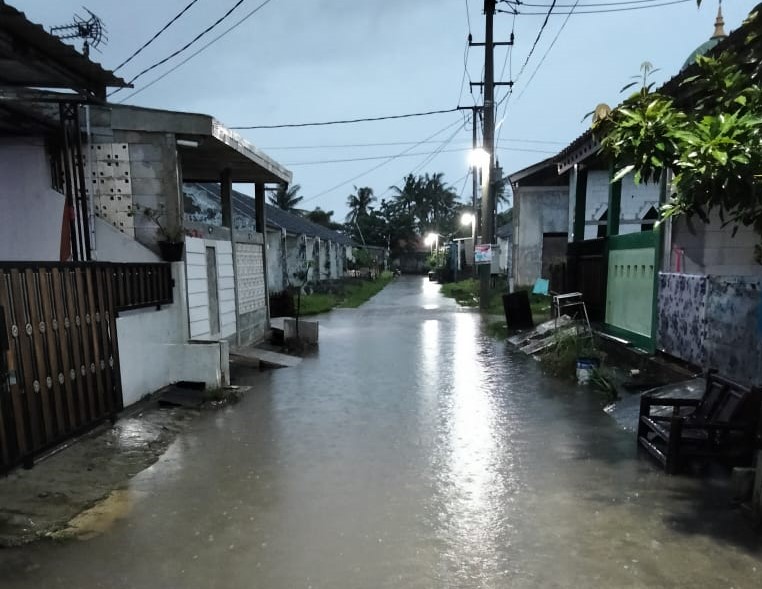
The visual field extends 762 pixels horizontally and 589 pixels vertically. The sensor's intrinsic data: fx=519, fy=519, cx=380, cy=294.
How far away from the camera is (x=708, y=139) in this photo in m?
3.54

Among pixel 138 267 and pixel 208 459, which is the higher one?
pixel 138 267

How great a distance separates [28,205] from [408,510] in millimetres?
7110

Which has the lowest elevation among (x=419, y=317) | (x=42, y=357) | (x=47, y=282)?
(x=419, y=317)

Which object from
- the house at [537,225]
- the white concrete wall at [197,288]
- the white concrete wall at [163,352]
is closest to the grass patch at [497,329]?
the house at [537,225]

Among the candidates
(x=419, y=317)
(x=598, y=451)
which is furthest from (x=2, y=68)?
(x=419, y=317)

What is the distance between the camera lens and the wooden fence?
4191 mm

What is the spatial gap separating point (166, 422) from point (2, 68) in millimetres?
4072

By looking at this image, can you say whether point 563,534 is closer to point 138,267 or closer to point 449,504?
point 449,504

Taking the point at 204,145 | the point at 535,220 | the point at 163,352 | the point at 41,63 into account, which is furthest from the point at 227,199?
the point at 535,220

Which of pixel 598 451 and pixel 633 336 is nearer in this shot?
pixel 598 451

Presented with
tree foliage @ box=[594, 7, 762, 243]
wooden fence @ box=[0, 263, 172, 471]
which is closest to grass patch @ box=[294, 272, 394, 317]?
wooden fence @ box=[0, 263, 172, 471]

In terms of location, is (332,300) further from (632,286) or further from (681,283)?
(681,283)

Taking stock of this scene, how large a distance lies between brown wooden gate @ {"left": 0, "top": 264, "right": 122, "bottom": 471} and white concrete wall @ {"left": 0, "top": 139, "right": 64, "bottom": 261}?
278 centimetres

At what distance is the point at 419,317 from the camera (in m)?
17.2
